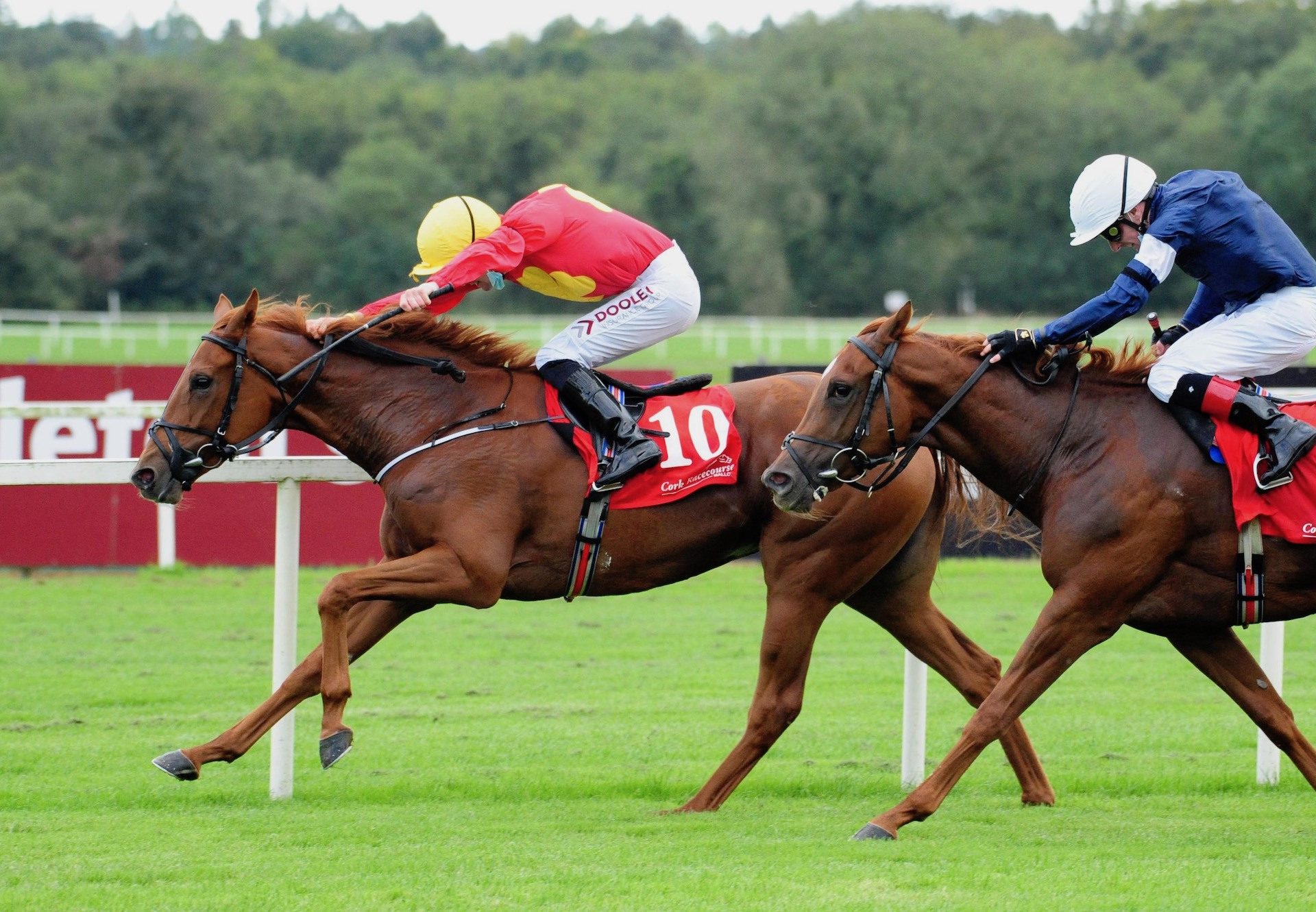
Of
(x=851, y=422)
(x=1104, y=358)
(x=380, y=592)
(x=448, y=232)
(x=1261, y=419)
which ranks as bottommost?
(x=380, y=592)

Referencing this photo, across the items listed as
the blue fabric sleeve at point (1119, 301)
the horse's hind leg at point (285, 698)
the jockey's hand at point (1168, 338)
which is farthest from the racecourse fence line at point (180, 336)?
the blue fabric sleeve at point (1119, 301)

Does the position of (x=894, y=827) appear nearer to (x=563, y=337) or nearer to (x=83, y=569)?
(x=563, y=337)

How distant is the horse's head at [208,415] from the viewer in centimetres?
557

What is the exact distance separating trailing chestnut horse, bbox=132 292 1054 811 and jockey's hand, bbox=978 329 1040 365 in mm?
706

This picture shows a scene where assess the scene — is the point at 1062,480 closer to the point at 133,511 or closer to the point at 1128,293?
the point at 1128,293

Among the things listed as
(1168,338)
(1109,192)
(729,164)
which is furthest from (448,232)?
(729,164)

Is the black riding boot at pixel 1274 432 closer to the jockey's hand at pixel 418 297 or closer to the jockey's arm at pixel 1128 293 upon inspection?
the jockey's arm at pixel 1128 293

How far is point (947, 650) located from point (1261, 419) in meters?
1.52

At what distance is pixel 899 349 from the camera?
5355 mm

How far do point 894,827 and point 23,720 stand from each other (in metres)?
4.32

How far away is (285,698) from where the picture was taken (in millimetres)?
5566

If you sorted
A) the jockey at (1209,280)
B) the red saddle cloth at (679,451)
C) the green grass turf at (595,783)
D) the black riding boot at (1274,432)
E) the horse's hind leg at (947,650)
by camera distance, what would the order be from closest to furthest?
the green grass turf at (595,783) → the black riding boot at (1274,432) → the jockey at (1209,280) → the red saddle cloth at (679,451) → the horse's hind leg at (947,650)

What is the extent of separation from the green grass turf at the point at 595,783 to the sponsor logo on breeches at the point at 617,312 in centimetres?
179

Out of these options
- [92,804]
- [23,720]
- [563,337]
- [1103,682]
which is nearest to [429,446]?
[563,337]
